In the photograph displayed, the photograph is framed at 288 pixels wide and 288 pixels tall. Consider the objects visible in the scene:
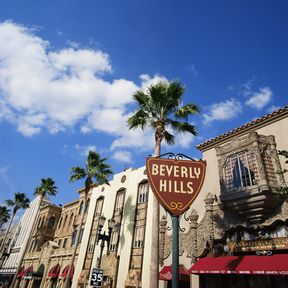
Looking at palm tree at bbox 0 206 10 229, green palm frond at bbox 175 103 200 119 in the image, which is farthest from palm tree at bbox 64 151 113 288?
palm tree at bbox 0 206 10 229

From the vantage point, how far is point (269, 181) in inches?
492

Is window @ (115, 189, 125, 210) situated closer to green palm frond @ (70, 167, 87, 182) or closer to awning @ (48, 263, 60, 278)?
green palm frond @ (70, 167, 87, 182)

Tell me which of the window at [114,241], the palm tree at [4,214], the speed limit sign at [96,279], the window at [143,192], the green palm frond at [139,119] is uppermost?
the palm tree at [4,214]

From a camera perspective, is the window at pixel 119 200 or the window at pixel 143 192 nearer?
the window at pixel 143 192

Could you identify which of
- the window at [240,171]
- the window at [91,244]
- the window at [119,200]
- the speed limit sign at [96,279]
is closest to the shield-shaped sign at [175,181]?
the speed limit sign at [96,279]

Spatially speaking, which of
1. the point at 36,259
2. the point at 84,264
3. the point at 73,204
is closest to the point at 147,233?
the point at 84,264

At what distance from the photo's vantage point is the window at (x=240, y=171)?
1344 cm

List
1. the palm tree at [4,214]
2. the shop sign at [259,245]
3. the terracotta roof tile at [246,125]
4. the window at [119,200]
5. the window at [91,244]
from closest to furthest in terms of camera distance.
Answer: the shop sign at [259,245]
the terracotta roof tile at [246,125]
the window at [119,200]
the window at [91,244]
the palm tree at [4,214]

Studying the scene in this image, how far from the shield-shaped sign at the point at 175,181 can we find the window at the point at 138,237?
48.7 feet

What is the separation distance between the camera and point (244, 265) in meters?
11.2

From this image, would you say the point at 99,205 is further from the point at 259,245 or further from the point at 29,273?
the point at 259,245

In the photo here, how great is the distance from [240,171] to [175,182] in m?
9.02

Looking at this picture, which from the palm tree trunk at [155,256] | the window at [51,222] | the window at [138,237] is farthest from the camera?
the window at [51,222]

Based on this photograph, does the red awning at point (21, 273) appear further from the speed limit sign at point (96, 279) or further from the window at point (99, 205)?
the speed limit sign at point (96, 279)
